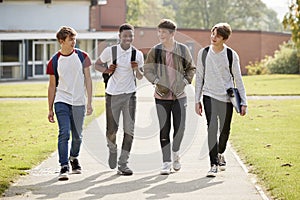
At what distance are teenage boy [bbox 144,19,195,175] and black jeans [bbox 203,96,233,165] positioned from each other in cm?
36

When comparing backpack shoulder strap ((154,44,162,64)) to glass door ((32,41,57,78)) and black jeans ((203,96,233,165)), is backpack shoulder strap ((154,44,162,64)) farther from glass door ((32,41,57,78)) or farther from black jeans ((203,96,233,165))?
glass door ((32,41,57,78))

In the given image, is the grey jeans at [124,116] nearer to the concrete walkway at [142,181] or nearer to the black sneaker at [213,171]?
the concrete walkway at [142,181]

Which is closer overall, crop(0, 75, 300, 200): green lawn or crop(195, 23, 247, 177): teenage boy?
crop(0, 75, 300, 200): green lawn

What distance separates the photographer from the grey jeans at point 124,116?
9.93 m

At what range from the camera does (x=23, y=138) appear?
47.0ft

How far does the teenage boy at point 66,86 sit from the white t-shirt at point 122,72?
1.22 ft

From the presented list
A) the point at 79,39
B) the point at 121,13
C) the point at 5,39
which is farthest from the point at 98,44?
the point at 121,13

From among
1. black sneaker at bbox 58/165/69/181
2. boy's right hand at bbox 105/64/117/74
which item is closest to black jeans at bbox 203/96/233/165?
boy's right hand at bbox 105/64/117/74

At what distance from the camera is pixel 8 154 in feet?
38.7

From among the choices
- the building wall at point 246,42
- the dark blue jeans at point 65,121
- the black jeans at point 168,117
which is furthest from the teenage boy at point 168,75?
the building wall at point 246,42

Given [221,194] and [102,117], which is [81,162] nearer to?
[221,194]

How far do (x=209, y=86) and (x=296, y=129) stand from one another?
20.6 ft

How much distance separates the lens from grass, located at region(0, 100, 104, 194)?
1031 cm

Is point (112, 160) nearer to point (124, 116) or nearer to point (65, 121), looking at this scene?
point (124, 116)
